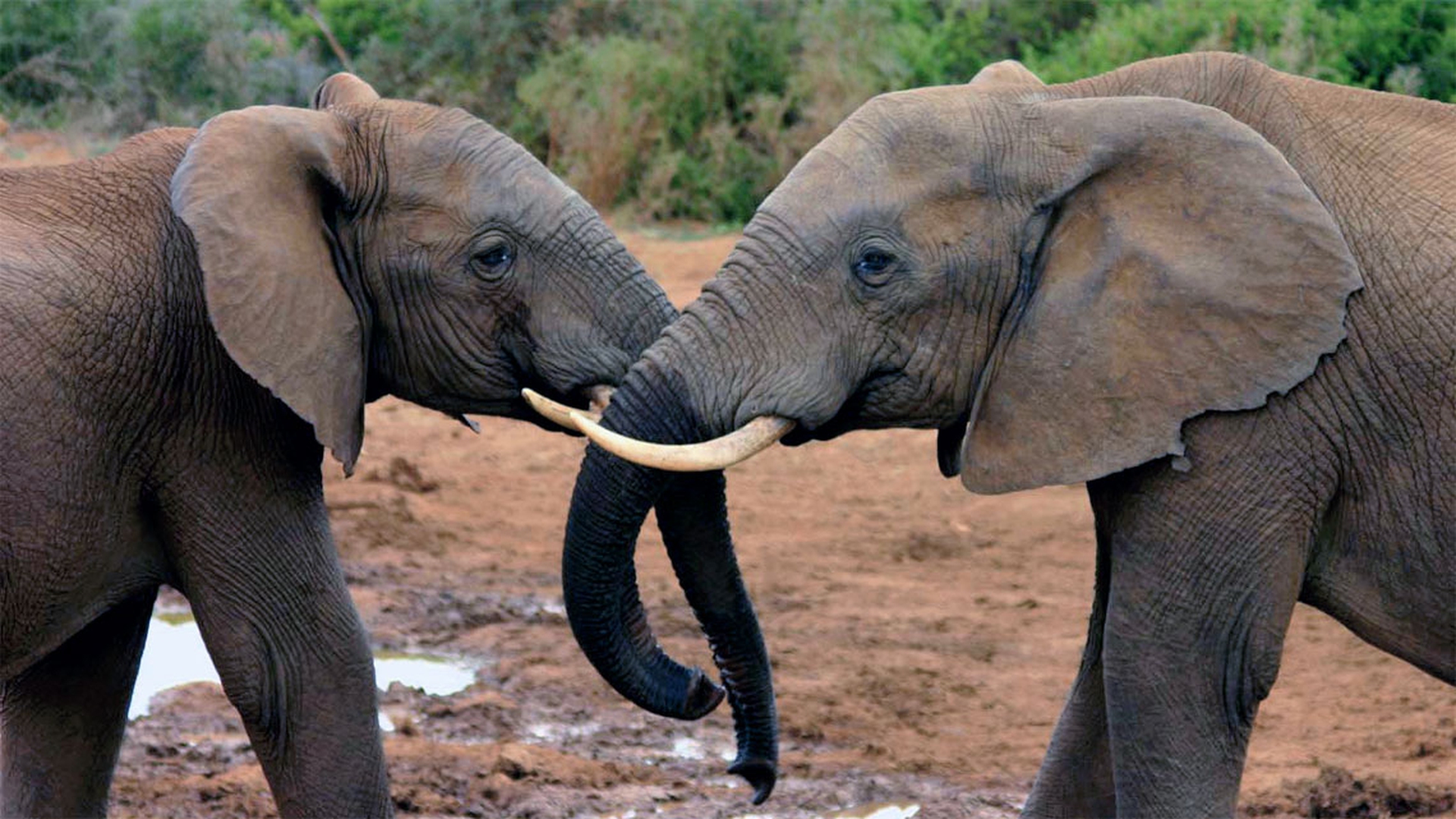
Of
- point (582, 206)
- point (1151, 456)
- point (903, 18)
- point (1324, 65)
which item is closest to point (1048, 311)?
point (1151, 456)

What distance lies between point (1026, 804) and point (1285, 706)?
7.62ft

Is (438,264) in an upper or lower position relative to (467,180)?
lower

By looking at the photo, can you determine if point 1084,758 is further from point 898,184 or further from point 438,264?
point 438,264

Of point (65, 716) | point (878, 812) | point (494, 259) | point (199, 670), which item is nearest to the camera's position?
point (494, 259)

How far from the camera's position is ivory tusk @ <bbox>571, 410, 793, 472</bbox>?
4.26 meters

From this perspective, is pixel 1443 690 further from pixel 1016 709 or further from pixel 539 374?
pixel 539 374

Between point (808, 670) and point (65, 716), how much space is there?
2919 mm

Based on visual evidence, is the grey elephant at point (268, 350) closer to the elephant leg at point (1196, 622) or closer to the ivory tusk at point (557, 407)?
the ivory tusk at point (557, 407)

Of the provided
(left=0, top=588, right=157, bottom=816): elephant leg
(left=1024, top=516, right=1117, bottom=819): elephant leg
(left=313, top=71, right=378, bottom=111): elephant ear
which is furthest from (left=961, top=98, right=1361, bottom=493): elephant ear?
(left=0, top=588, right=157, bottom=816): elephant leg

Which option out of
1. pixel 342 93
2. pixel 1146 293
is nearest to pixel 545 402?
pixel 342 93

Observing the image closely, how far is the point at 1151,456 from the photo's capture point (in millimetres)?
4184

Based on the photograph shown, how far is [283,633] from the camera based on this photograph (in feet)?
15.5

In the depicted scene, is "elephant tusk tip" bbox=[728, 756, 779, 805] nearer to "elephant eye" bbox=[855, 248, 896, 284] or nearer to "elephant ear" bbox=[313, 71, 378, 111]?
"elephant eye" bbox=[855, 248, 896, 284]

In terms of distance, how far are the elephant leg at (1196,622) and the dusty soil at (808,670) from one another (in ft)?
6.11
